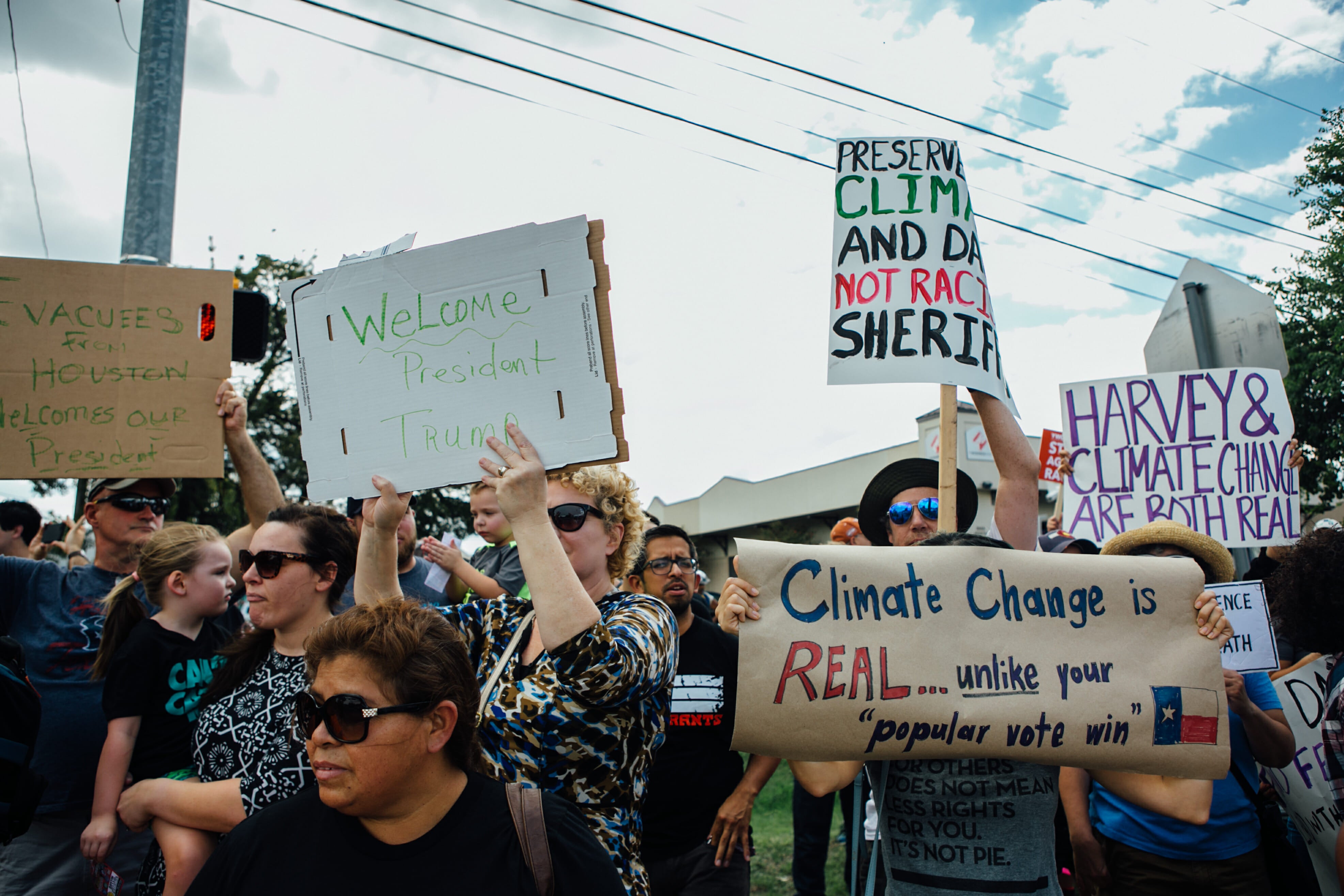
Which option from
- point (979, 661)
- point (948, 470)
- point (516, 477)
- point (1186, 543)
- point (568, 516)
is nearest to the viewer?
point (516, 477)

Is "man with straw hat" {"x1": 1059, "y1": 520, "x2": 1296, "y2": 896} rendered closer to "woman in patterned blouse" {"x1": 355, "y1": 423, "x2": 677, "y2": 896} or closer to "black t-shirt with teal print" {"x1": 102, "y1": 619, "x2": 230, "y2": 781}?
"woman in patterned blouse" {"x1": 355, "y1": 423, "x2": 677, "y2": 896}

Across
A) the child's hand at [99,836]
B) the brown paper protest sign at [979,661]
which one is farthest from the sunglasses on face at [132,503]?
the brown paper protest sign at [979,661]

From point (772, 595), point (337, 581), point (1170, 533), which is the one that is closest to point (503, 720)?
point (772, 595)

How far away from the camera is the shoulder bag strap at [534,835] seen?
1695 mm

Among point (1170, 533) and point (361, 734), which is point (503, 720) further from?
point (1170, 533)

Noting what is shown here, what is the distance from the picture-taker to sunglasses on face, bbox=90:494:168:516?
359cm

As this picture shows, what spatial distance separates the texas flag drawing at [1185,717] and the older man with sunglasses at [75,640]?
292 centimetres

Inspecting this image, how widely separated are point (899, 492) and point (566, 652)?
6.98ft

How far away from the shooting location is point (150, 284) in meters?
2.97

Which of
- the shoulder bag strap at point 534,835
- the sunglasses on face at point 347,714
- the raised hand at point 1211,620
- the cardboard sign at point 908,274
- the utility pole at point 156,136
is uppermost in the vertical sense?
the utility pole at point 156,136

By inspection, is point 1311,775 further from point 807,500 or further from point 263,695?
point 807,500

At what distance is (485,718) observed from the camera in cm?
219

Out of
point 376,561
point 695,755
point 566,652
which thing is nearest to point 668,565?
point 695,755

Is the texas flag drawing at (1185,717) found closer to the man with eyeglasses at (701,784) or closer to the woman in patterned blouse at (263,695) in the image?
the man with eyeglasses at (701,784)
